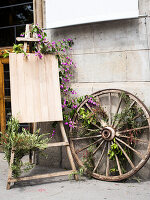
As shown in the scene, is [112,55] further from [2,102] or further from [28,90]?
[2,102]

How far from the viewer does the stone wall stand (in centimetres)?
390

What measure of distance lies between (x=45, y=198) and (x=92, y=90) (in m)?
1.79

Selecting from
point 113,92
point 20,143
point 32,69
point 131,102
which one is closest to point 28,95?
point 32,69

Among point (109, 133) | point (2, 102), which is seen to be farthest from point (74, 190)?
point (2, 102)

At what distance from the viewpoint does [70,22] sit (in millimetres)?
4141

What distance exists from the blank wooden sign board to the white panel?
76 centimetres

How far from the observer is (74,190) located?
3.42 m

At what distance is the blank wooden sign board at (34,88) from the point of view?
3586mm

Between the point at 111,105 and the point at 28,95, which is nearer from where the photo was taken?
the point at 28,95

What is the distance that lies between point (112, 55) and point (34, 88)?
4.30 ft

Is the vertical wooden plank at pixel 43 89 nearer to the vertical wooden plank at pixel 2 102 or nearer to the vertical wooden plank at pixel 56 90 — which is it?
the vertical wooden plank at pixel 56 90

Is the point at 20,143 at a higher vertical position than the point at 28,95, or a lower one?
lower

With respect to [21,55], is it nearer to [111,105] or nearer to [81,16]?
[81,16]

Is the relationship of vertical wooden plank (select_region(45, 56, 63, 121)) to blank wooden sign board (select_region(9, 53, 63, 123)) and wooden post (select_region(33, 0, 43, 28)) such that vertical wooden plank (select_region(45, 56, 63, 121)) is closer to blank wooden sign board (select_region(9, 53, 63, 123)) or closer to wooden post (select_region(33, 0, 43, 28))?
blank wooden sign board (select_region(9, 53, 63, 123))
